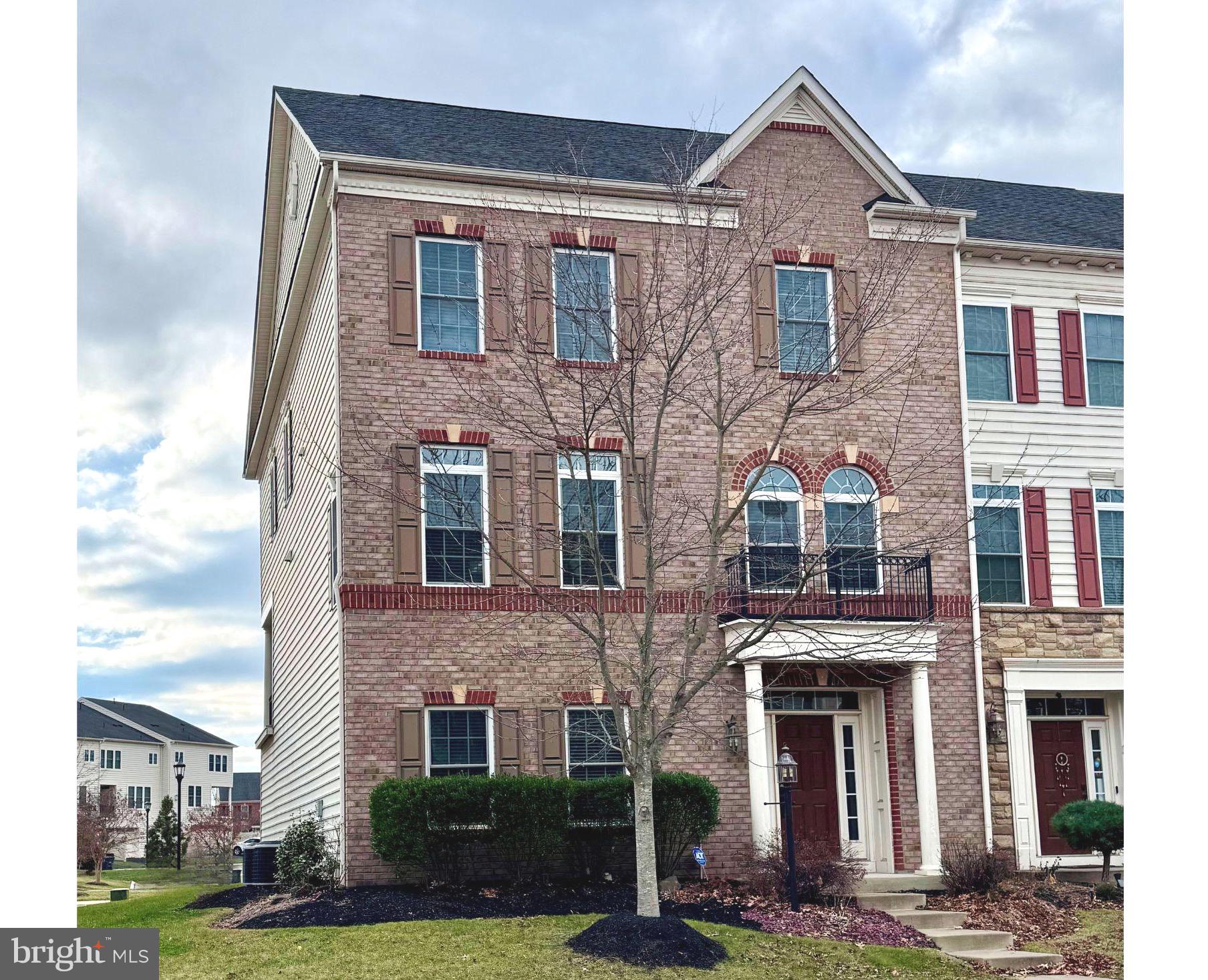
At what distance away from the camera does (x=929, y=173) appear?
23625 mm

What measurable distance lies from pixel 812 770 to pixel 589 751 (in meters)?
3.27

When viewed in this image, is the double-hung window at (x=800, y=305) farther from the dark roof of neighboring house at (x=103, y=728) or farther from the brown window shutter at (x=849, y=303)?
the dark roof of neighboring house at (x=103, y=728)

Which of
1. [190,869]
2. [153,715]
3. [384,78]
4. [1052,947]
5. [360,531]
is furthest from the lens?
[153,715]

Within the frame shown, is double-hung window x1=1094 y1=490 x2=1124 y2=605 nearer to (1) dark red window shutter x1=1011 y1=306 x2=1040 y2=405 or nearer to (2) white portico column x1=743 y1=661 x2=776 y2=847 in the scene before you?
(1) dark red window shutter x1=1011 y1=306 x2=1040 y2=405

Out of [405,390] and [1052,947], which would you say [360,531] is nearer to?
[405,390]

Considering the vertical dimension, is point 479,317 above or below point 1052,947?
above

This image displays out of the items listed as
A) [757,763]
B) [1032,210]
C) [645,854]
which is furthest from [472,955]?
[1032,210]

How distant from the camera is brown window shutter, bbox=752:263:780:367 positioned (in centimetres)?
1886

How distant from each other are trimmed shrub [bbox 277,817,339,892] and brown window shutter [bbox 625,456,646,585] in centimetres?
493

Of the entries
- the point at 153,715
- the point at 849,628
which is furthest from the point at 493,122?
the point at 153,715

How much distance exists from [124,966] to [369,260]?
9360mm

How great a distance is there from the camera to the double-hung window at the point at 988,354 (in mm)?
20141

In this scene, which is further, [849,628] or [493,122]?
[493,122]

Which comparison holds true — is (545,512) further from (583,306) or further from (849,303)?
(849,303)
